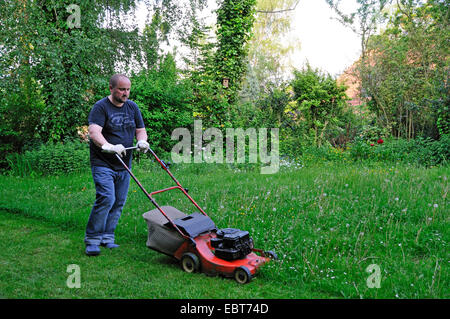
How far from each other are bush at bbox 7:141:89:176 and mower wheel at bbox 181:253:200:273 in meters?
5.69

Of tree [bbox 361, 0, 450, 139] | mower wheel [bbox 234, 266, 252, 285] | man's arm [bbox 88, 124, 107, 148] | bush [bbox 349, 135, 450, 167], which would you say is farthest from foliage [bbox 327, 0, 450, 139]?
man's arm [bbox 88, 124, 107, 148]

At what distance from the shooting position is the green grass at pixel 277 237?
119 inches

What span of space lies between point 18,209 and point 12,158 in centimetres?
391

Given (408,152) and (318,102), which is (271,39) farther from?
(408,152)

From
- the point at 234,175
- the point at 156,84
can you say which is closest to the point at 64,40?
the point at 156,84

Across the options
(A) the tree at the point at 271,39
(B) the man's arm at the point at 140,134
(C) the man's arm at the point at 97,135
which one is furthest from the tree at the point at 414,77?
(A) the tree at the point at 271,39

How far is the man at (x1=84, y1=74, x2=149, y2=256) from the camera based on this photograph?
3.82 m

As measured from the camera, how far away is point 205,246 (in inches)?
136

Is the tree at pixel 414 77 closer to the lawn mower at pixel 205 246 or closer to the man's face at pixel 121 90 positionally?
the lawn mower at pixel 205 246

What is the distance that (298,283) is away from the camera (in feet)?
10.3

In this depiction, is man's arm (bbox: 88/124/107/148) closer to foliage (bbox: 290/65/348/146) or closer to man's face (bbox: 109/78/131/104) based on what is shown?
man's face (bbox: 109/78/131/104)

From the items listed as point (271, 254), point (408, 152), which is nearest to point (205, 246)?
point (271, 254)

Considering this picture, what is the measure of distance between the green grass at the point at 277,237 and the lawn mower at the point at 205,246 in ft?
0.36
